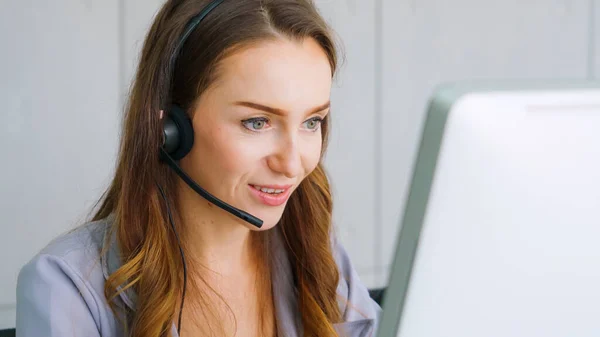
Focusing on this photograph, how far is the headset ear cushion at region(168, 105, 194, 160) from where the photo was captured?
1254 millimetres

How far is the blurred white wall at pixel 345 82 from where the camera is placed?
78.3 inches

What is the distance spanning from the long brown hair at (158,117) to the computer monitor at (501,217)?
77 centimetres

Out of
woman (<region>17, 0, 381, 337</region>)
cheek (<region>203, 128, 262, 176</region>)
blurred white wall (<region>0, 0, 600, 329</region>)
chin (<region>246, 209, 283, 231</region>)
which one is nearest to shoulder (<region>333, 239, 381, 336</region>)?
woman (<region>17, 0, 381, 337</region>)

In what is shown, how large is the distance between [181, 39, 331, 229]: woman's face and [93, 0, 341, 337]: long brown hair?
0.09 feet

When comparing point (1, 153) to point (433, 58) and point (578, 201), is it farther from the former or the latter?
point (578, 201)

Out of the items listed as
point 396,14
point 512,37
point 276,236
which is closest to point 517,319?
point 276,236

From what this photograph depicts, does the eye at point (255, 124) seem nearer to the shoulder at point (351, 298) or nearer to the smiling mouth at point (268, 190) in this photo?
the smiling mouth at point (268, 190)

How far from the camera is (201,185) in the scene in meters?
1.29

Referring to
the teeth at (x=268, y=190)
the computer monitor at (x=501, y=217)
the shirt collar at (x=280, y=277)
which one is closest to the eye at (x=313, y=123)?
the teeth at (x=268, y=190)

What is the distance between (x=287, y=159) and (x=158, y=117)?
0.70ft

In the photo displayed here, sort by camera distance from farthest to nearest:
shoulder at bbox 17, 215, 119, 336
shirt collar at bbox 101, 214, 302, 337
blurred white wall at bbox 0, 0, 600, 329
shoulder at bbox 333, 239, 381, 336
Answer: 1. blurred white wall at bbox 0, 0, 600, 329
2. shoulder at bbox 333, 239, 381, 336
3. shirt collar at bbox 101, 214, 302, 337
4. shoulder at bbox 17, 215, 119, 336

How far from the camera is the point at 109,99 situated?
206 cm

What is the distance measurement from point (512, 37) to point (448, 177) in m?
2.27

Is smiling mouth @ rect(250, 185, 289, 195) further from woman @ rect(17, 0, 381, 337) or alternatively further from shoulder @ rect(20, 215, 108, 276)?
shoulder @ rect(20, 215, 108, 276)
